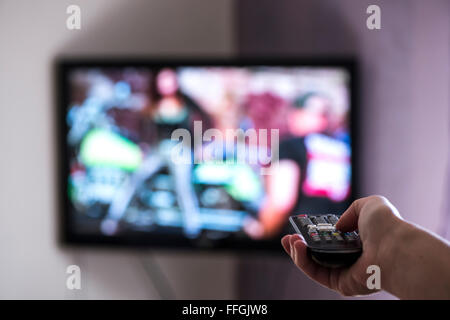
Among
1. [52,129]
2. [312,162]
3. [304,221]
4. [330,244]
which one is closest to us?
[330,244]

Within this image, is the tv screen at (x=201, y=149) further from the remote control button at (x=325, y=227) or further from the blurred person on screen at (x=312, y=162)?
the remote control button at (x=325, y=227)

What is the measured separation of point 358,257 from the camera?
67 cm

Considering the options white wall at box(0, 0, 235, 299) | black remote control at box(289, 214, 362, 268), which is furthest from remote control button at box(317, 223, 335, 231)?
white wall at box(0, 0, 235, 299)

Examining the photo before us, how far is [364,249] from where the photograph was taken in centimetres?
67

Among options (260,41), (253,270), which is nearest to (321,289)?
(253,270)

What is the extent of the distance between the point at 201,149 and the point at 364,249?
829mm

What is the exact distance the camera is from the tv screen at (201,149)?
1.43 metres

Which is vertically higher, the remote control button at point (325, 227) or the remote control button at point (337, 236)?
the remote control button at point (325, 227)

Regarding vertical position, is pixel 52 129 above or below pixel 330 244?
above

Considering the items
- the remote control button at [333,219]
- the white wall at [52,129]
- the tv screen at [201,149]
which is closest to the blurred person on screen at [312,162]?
the tv screen at [201,149]

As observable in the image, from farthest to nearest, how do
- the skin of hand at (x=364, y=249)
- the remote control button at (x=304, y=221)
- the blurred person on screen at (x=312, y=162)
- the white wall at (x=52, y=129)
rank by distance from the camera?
1. the white wall at (x=52, y=129)
2. the blurred person on screen at (x=312, y=162)
3. the remote control button at (x=304, y=221)
4. the skin of hand at (x=364, y=249)

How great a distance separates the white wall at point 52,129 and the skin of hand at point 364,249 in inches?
39.4

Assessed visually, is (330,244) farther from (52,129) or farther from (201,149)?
(52,129)

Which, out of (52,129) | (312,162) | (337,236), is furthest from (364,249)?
(52,129)
